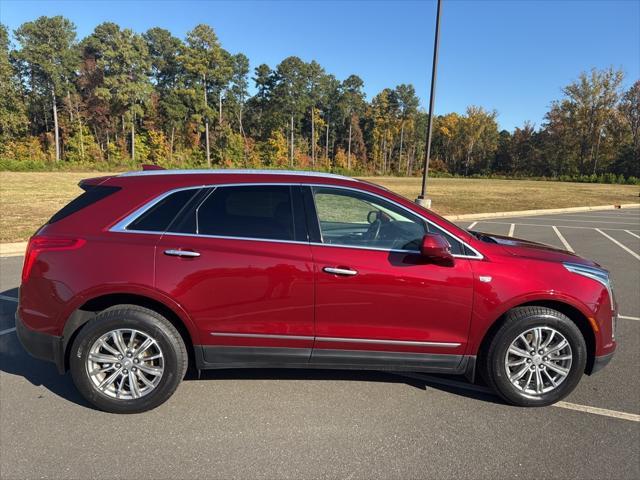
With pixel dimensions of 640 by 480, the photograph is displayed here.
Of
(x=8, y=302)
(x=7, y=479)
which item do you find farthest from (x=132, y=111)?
(x=7, y=479)

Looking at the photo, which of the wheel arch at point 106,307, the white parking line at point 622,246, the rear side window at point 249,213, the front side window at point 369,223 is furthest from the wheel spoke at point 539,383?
the white parking line at point 622,246

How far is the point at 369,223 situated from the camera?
350 centimetres

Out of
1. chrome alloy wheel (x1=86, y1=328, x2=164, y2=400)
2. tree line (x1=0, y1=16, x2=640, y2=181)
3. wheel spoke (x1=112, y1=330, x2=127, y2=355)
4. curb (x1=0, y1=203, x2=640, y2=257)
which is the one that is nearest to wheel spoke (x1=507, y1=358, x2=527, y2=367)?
chrome alloy wheel (x1=86, y1=328, x2=164, y2=400)

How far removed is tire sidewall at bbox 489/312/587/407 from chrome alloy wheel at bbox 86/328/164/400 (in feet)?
7.92

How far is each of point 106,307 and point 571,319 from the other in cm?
341

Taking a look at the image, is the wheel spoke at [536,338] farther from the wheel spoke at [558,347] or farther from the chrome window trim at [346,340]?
the chrome window trim at [346,340]

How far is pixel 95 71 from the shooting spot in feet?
192

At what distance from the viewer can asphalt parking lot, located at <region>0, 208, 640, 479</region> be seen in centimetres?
254

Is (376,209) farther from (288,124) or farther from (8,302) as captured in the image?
(288,124)

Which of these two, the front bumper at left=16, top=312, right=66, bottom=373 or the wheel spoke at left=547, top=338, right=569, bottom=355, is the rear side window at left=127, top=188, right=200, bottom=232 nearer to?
the front bumper at left=16, top=312, right=66, bottom=373

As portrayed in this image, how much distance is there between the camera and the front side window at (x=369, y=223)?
3135mm

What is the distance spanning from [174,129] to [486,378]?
211 ft

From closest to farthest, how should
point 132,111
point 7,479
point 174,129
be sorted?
point 7,479 → point 132,111 → point 174,129

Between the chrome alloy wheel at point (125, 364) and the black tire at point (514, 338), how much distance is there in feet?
7.84
